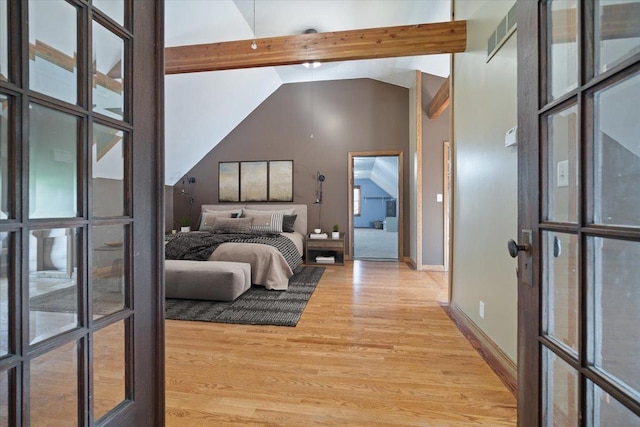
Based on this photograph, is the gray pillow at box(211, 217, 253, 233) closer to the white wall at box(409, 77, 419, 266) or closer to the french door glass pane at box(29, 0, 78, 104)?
the white wall at box(409, 77, 419, 266)

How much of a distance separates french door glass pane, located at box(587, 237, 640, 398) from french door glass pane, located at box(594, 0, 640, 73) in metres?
0.40

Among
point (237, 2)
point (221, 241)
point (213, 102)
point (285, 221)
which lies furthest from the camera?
point (285, 221)

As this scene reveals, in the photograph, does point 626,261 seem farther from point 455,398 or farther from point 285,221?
point 285,221

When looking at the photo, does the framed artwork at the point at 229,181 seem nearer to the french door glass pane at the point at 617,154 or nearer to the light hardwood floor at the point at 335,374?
the light hardwood floor at the point at 335,374

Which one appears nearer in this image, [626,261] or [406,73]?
[626,261]

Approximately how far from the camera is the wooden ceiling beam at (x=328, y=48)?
231cm

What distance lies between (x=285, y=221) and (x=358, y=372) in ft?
11.3

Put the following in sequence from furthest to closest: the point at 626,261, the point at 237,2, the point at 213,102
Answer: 1. the point at 213,102
2. the point at 237,2
3. the point at 626,261

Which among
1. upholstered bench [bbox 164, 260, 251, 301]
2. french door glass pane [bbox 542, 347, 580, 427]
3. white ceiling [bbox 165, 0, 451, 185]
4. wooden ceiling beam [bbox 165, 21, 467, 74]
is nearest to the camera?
french door glass pane [bbox 542, 347, 580, 427]

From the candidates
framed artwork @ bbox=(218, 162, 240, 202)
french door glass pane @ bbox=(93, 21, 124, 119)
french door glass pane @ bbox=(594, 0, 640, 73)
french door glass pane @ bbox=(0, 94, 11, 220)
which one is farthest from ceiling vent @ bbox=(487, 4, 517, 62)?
framed artwork @ bbox=(218, 162, 240, 202)

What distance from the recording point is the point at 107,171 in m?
0.79

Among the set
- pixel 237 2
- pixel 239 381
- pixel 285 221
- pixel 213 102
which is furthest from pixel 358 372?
pixel 213 102

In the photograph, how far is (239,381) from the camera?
1.53 meters

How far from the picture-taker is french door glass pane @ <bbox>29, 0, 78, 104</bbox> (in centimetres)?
59
